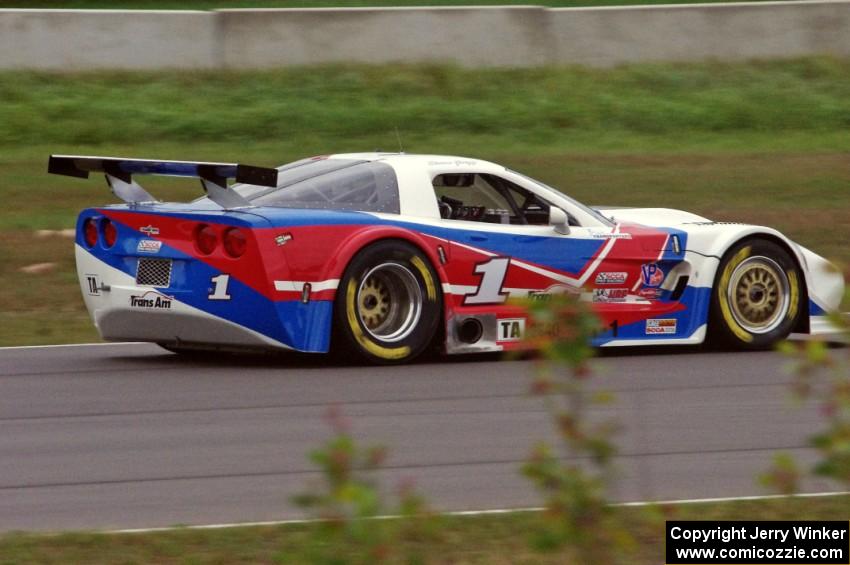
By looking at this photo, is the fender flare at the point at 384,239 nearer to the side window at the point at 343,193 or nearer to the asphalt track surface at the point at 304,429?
the side window at the point at 343,193

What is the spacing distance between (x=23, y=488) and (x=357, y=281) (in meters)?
3.11

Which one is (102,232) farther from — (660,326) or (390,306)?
(660,326)

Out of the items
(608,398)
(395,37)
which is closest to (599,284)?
(608,398)

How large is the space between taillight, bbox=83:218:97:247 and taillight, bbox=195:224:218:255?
81cm

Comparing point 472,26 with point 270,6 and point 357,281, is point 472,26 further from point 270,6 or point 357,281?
point 357,281

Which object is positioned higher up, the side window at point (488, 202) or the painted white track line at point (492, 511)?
the side window at point (488, 202)

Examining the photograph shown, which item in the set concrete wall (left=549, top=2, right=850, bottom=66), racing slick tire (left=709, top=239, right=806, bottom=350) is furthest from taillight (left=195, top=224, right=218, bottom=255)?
concrete wall (left=549, top=2, right=850, bottom=66)

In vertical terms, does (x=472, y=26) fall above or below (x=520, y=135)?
above

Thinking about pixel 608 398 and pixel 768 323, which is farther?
pixel 768 323

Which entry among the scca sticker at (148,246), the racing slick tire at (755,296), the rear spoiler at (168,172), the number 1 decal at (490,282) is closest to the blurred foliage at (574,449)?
the rear spoiler at (168,172)

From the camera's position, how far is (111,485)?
658 centimetres

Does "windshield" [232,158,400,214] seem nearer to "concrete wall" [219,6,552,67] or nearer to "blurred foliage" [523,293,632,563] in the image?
"blurred foliage" [523,293,632,563]

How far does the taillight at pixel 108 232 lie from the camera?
31.3 ft

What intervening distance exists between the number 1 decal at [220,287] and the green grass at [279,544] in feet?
11.6
